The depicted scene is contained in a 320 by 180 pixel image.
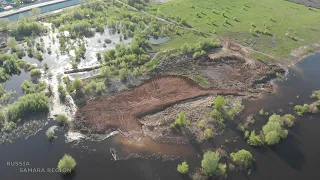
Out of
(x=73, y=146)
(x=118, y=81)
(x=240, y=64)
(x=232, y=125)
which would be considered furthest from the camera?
(x=240, y=64)

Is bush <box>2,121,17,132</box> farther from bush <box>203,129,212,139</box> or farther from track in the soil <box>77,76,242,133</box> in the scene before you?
bush <box>203,129,212,139</box>

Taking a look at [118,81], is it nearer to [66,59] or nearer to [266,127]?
[66,59]

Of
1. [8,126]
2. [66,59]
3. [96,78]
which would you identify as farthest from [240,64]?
[8,126]

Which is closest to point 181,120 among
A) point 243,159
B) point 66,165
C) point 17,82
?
point 243,159

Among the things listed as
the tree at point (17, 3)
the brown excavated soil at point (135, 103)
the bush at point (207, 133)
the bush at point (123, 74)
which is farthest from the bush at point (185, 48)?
the tree at point (17, 3)

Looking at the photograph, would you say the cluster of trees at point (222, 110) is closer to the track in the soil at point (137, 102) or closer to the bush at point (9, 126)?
the track in the soil at point (137, 102)

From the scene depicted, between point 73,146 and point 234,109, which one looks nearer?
point 73,146
